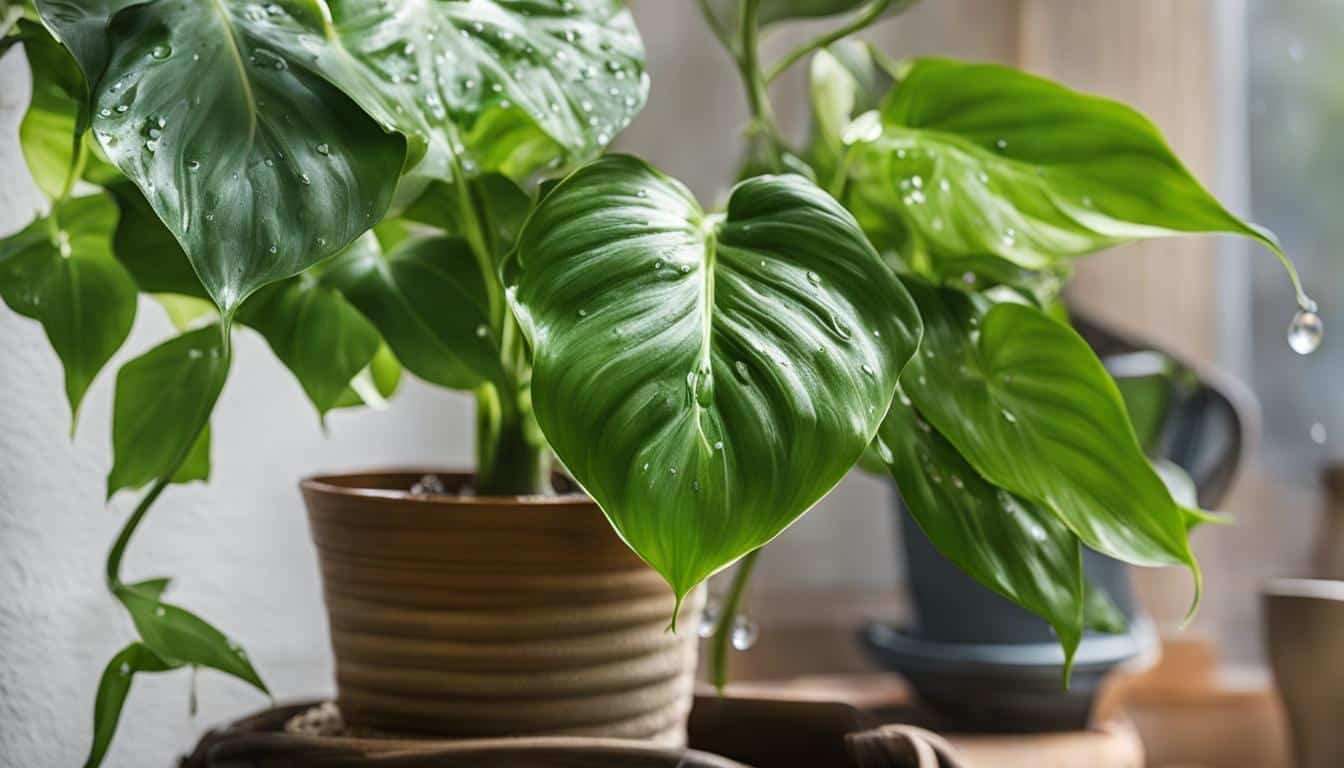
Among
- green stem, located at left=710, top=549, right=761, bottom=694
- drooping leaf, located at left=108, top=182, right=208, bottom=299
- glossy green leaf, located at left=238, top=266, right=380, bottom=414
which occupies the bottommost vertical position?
green stem, located at left=710, top=549, right=761, bottom=694

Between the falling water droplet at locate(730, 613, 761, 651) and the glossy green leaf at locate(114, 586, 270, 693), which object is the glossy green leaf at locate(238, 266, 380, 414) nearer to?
the glossy green leaf at locate(114, 586, 270, 693)

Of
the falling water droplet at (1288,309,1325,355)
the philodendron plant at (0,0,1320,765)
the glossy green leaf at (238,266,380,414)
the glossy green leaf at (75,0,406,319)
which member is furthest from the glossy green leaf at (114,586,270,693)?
the falling water droplet at (1288,309,1325,355)

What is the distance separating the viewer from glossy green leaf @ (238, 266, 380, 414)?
22.4 inches

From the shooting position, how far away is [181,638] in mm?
529

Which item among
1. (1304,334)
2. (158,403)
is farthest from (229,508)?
(1304,334)

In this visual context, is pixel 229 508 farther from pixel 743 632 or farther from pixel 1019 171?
pixel 1019 171

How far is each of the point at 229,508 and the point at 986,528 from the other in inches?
23.3

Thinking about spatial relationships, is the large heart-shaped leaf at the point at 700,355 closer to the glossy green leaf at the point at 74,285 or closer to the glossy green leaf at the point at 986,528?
the glossy green leaf at the point at 986,528

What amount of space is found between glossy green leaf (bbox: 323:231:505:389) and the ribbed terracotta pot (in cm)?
6

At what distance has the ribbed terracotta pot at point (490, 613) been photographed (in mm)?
529

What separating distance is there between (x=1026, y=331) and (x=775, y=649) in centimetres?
97

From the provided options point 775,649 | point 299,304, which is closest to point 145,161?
point 299,304

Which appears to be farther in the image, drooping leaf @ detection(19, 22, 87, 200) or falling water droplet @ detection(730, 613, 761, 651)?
falling water droplet @ detection(730, 613, 761, 651)

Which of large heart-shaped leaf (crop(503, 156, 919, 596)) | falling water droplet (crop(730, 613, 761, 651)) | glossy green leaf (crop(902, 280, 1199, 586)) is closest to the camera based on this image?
large heart-shaped leaf (crop(503, 156, 919, 596))
